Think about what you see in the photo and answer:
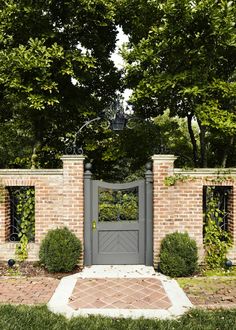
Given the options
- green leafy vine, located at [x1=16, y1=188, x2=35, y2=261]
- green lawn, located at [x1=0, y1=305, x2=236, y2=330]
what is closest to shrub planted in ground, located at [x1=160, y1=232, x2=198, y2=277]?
green lawn, located at [x1=0, y1=305, x2=236, y2=330]

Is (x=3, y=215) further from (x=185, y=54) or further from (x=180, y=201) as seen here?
(x=185, y=54)

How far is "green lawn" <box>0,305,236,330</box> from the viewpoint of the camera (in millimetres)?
3734

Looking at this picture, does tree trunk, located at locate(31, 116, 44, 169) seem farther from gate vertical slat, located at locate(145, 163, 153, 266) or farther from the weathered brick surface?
A: gate vertical slat, located at locate(145, 163, 153, 266)

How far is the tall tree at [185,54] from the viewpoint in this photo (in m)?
7.34

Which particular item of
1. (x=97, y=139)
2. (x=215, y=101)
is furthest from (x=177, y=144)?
(x=215, y=101)

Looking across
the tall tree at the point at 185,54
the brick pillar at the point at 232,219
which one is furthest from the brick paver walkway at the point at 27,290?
the tall tree at the point at 185,54

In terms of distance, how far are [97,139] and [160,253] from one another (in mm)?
6335

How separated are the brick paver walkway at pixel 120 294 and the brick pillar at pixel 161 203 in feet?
3.00

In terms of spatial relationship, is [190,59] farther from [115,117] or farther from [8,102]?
[8,102]

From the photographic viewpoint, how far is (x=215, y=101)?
864 centimetres

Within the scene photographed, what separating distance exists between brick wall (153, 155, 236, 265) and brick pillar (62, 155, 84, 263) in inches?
61.4

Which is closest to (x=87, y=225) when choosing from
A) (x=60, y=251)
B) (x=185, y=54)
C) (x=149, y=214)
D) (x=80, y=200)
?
(x=80, y=200)

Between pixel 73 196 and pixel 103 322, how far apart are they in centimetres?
286

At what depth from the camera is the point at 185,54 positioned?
8.50 metres
